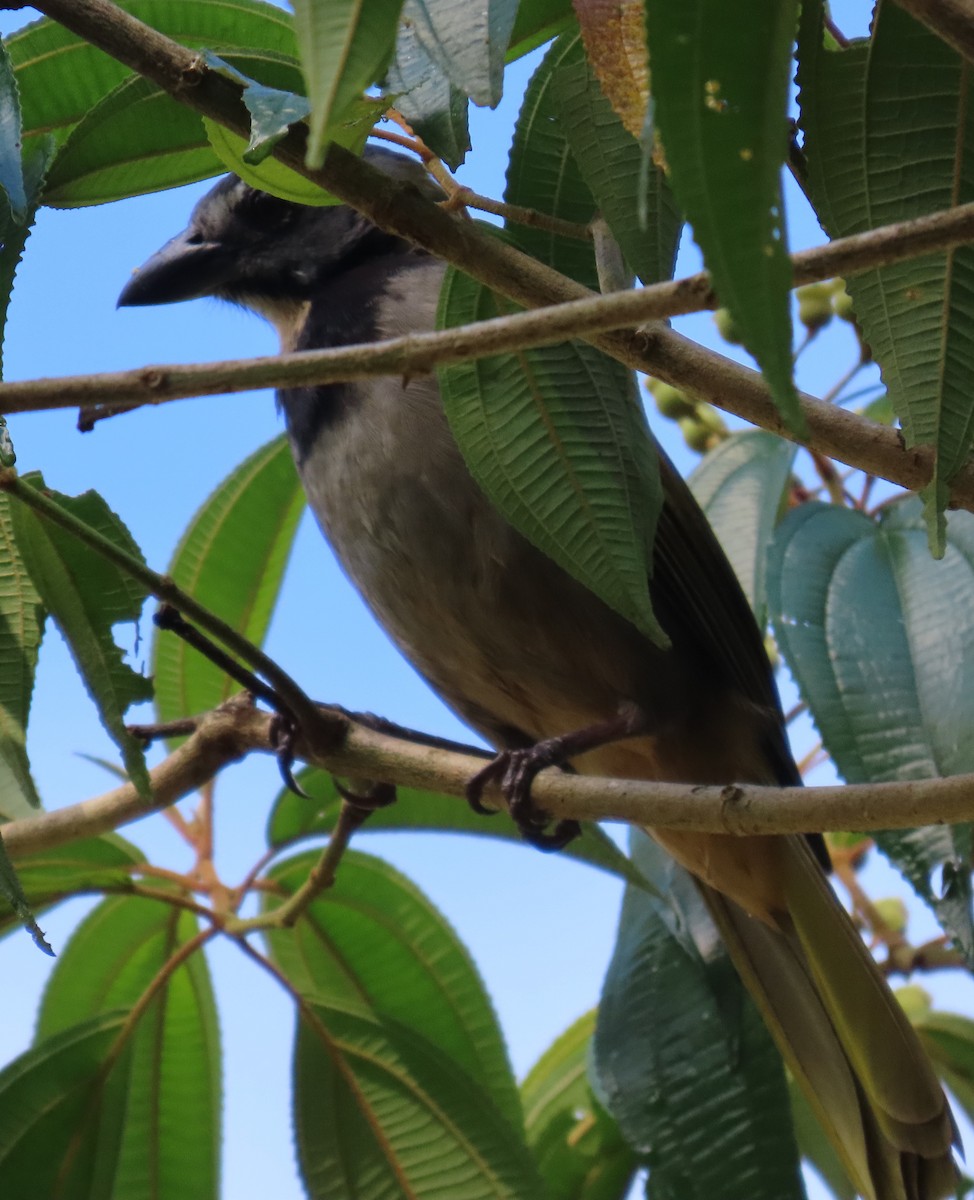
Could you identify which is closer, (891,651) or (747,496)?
(891,651)

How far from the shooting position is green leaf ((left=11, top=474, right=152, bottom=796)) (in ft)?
4.64

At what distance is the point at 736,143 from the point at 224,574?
1.85 meters

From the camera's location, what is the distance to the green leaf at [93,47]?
5.15ft

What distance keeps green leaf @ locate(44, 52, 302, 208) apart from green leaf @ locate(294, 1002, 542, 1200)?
1214mm

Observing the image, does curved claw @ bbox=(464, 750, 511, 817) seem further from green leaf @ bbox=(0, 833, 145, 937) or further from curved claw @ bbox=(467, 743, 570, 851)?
green leaf @ bbox=(0, 833, 145, 937)

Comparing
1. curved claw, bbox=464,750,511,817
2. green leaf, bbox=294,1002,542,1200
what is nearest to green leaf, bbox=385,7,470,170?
curved claw, bbox=464,750,511,817

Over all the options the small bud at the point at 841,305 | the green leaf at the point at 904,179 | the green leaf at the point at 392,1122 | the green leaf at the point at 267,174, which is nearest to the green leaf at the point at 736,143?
the green leaf at the point at 904,179

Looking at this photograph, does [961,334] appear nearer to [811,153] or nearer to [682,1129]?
[811,153]

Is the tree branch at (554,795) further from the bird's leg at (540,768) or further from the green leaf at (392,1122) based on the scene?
the green leaf at (392,1122)

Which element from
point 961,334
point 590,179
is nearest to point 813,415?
point 961,334

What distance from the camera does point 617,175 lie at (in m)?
1.17

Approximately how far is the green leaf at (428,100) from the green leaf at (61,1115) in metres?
1.44

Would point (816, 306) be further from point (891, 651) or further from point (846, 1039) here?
point (846, 1039)

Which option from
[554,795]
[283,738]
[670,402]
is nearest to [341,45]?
[554,795]
